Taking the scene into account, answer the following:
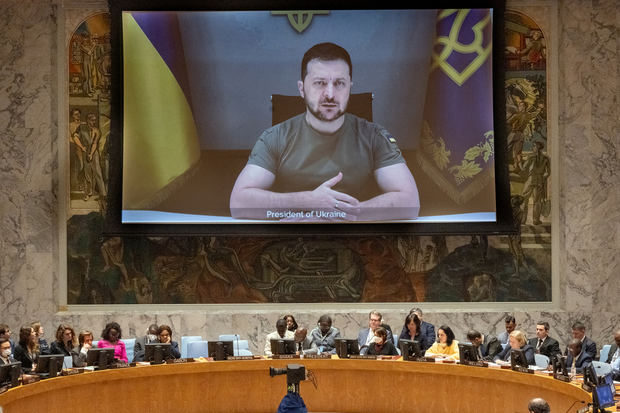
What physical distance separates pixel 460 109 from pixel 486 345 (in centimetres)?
378

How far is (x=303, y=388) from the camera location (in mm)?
11156

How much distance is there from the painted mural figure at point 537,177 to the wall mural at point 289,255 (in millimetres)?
14

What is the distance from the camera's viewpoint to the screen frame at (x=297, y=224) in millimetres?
13906

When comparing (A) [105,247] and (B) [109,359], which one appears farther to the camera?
(A) [105,247]

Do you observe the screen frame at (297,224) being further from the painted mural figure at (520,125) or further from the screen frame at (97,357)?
the screen frame at (97,357)

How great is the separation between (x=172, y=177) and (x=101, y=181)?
1.11m

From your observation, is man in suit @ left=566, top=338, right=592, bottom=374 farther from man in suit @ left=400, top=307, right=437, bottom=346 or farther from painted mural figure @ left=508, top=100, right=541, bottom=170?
painted mural figure @ left=508, top=100, right=541, bottom=170

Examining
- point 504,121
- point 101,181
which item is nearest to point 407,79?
point 504,121

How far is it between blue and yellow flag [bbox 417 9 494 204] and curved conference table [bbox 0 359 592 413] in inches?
151

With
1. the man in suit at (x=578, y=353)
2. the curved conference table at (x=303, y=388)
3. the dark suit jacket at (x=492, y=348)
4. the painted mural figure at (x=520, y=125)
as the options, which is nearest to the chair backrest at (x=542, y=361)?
the man in suit at (x=578, y=353)

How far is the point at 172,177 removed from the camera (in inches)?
553

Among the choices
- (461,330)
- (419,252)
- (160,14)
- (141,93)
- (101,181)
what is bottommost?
(461,330)

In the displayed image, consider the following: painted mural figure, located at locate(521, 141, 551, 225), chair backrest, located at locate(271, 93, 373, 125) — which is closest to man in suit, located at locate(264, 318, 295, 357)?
chair backrest, located at locate(271, 93, 373, 125)

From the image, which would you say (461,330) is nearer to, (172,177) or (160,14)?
(172,177)
